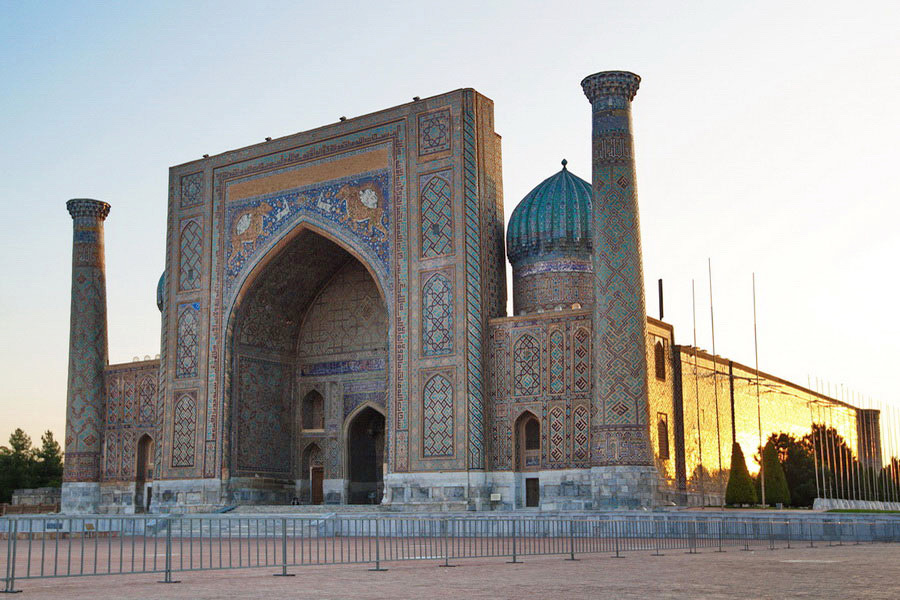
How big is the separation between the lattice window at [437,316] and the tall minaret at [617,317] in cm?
235

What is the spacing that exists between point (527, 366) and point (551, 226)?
2.87 m

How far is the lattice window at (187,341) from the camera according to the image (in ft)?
62.7

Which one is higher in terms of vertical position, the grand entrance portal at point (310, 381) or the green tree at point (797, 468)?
the grand entrance portal at point (310, 381)

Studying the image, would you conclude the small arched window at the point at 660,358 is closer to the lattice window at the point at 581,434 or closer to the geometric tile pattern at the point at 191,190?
the lattice window at the point at 581,434

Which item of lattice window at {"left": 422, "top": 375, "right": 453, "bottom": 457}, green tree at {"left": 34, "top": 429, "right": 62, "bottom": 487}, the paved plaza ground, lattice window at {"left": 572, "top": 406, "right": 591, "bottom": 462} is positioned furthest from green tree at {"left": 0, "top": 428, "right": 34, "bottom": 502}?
the paved plaza ground

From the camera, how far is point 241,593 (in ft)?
16.6

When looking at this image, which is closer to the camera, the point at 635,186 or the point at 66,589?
the point at 66,589

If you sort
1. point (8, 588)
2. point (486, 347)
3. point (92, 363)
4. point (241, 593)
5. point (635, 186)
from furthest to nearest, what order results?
point (92, 363) → point (486, 347) → point (635, 186) → point (8, 588) → point (241, 593)

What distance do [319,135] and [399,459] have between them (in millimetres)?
5866

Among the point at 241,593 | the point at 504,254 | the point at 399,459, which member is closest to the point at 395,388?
the point at 399,459

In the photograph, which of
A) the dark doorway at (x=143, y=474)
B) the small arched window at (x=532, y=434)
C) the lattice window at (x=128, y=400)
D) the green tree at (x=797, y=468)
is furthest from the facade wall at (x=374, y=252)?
the green tree at (x=797, y=468)

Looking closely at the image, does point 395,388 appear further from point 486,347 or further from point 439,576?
point 439,576

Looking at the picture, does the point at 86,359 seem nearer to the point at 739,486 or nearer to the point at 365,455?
the point at 365,455

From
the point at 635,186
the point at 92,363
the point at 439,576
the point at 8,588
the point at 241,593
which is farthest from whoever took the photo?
the point at 92,363
